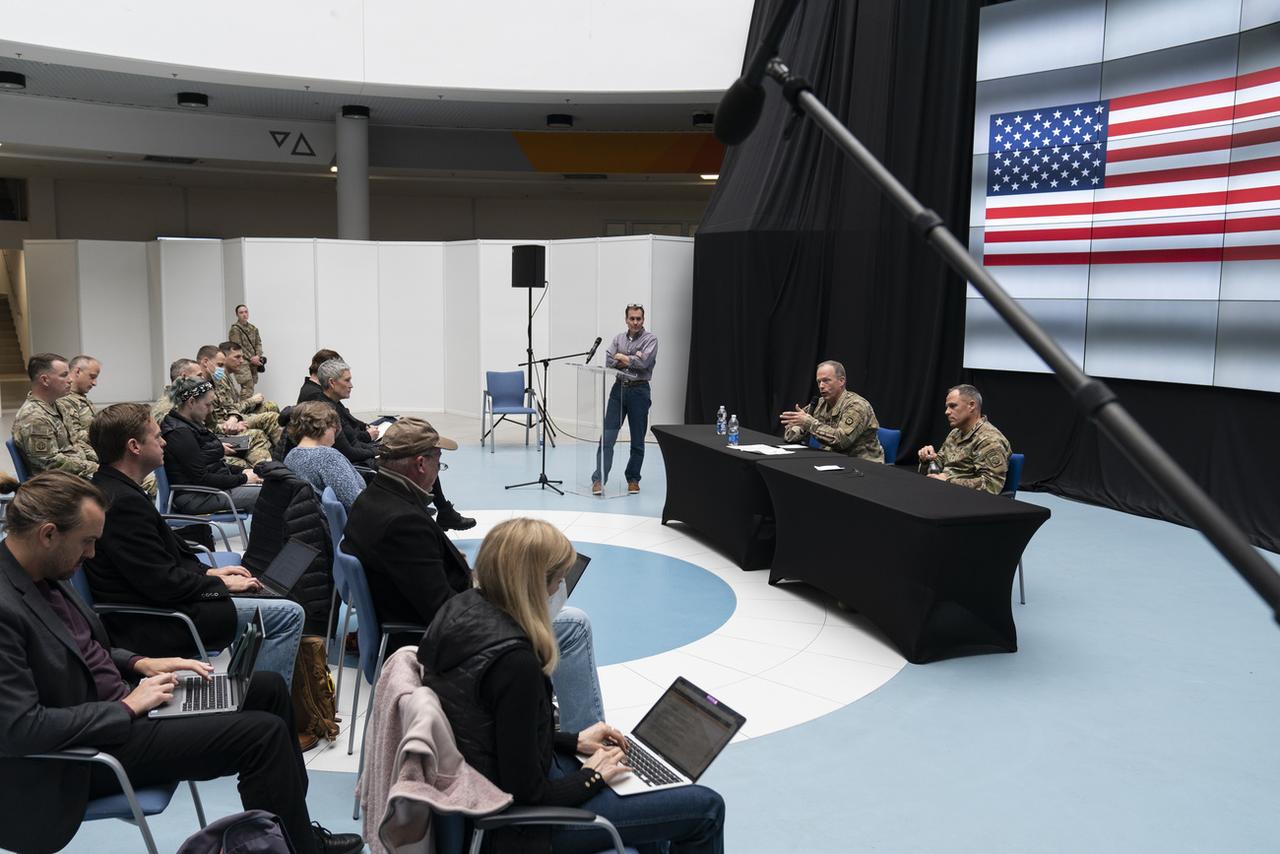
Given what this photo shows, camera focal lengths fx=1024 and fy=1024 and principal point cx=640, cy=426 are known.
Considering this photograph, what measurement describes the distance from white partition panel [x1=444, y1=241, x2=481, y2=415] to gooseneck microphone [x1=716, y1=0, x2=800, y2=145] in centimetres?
1128

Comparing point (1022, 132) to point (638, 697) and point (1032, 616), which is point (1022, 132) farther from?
point (638, 697)

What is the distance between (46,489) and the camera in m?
2.50

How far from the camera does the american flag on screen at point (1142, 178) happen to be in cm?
717

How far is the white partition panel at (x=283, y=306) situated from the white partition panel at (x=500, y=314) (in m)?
2.31

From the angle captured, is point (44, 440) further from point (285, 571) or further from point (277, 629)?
point (277, 629)

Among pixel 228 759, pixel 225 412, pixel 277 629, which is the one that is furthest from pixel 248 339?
pixel 228 759

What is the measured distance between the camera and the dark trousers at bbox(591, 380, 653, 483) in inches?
335

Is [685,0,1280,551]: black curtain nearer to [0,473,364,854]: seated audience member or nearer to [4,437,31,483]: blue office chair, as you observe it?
[4,437,31,483]: blue office chair

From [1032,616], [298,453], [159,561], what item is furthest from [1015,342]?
[159,561]

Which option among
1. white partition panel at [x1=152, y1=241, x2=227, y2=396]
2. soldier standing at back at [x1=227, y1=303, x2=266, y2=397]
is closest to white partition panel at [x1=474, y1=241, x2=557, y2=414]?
soldier standing at back at [x1=227, y1=303, x2=266, y2=397]

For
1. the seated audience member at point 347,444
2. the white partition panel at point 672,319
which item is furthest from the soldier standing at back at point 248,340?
the seated audience member at point 347,444

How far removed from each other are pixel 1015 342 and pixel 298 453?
21.7ft

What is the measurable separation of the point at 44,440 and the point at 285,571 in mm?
2680

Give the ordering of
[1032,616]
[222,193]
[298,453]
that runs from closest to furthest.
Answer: [298,453]
[1032,616]
[222,193]
